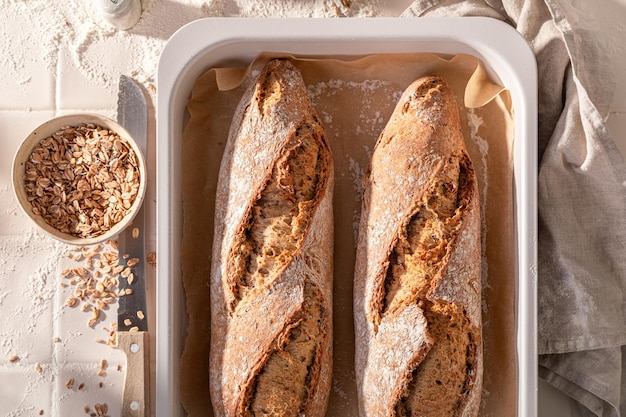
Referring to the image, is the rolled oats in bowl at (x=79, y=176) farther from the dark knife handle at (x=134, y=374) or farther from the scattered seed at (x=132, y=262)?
the dark knife handle at (x=134, y=374)

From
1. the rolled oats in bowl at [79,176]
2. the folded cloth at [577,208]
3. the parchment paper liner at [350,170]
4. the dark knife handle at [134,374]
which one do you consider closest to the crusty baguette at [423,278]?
the parchment paper liner at [350,170]

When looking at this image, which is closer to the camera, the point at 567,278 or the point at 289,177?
the point at 289,177

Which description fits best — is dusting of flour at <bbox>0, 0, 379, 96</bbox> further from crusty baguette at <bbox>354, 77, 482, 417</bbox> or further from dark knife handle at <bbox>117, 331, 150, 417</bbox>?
dark knife handle at <bbox>117, 331, 150, 417</bbox>

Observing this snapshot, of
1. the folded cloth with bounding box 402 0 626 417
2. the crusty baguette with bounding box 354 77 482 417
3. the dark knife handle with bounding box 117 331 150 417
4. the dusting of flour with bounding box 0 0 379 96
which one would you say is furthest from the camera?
the dusting of flour with bounding box 0 0 379 96

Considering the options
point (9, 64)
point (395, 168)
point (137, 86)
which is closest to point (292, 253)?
point (395, 168)

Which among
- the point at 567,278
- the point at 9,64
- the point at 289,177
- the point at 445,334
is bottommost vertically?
the point at 445,334

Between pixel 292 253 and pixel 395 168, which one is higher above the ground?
pixel 395 168

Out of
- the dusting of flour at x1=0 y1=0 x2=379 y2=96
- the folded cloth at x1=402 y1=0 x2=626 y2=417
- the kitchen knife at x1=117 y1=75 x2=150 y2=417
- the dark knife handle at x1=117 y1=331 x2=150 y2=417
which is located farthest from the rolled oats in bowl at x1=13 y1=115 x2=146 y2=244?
the folded cloth at x1=402 y1=0 x2=626 y2=417

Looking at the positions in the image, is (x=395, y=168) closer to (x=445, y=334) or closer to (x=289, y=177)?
(x=289, y=177)
